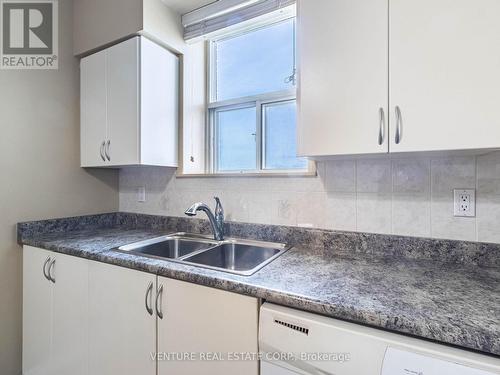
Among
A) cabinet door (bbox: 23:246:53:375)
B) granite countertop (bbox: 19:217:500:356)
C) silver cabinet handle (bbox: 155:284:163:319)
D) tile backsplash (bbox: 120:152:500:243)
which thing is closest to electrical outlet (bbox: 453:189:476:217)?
tile backsplash (bbox: 120:152:500:243)

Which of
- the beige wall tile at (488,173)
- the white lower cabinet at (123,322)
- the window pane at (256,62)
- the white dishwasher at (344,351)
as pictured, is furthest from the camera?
the window pane at (256,62)

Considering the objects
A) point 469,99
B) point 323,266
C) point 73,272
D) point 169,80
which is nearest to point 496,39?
point 469,99

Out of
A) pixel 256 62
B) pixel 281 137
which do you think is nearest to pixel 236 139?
pixel 281 137

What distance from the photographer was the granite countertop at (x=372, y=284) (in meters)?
0.66

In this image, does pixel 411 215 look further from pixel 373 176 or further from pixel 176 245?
pixel 176 245

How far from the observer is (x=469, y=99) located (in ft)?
2.77

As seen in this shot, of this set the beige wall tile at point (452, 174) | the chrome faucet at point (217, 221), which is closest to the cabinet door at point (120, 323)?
the chrome faucet at point (217, 221)

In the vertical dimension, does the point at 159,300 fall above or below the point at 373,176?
below

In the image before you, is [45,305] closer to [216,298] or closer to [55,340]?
[55,340]

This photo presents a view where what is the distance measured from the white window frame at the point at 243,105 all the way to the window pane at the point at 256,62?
3 centimetres

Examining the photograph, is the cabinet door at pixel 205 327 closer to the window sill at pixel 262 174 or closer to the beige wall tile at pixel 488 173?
the window sill at pixel 262 174

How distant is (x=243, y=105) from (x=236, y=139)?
24 centimetres

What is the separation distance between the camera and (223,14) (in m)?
1.72

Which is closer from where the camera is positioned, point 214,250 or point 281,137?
point 214,250
